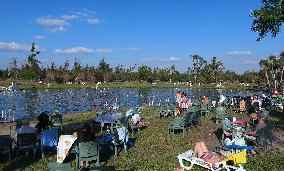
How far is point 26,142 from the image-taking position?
12.7 m

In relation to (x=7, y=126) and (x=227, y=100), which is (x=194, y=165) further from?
(x=227, y=100)

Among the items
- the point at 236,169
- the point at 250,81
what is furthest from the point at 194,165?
the point at 250,81

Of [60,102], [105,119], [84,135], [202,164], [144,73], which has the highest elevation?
[144,73]

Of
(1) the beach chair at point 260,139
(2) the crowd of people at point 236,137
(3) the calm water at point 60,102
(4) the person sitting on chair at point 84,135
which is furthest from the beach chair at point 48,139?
(3) the calm water at point 60,102

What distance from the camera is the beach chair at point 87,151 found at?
413 inches

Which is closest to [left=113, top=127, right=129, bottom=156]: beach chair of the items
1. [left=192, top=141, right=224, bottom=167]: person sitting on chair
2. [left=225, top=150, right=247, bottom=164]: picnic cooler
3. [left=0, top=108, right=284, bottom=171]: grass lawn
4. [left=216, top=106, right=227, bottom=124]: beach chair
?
[left=0, top=108, right=284, bottom=171]: grass lawn

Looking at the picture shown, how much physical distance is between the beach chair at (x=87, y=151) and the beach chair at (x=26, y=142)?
8.86 feet

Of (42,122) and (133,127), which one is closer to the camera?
(42,122)

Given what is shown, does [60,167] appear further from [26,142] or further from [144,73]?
[144,73]

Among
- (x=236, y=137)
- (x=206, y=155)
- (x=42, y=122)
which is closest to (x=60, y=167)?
(x=206, y=155)

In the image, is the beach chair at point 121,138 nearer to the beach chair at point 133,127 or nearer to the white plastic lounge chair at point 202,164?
the white plastic lounge chair at point 202,164

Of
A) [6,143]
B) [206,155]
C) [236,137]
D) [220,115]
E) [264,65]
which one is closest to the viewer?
[206,155]

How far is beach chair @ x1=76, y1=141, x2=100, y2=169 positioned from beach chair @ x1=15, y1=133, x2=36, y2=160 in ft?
8.86

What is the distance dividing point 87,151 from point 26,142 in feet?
10.2
